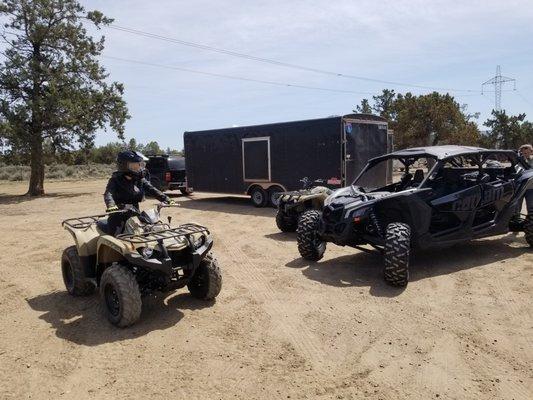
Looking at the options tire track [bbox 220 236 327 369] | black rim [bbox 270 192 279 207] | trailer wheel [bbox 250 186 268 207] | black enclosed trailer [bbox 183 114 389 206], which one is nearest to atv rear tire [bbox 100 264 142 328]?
tire track [bbox 220 236 327 369]

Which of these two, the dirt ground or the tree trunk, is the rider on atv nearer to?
the dirt ground

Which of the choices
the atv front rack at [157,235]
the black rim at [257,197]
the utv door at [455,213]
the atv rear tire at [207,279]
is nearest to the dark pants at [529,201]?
the utv door at [455,213]

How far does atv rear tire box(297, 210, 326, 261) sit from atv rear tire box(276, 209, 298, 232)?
8.62ft

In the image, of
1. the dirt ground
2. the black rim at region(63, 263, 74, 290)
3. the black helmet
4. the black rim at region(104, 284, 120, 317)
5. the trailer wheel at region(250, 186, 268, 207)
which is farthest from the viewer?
→ the trailer wheel at region(250, 186, 268, 207)

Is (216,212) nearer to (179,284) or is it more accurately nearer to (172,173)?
(172,173)

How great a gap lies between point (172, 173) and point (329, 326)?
1639cm

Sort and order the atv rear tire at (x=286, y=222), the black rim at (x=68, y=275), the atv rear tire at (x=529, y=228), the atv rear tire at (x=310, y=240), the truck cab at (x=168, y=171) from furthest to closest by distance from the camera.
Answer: the truck cab at (x=168, y=171) → the atv rear tire at (x=286, y=222) → the atv rear tire at (x=529, y=228) → the atv rear tire at (x=310, y=240) → the black rim at (x=68, y=275)

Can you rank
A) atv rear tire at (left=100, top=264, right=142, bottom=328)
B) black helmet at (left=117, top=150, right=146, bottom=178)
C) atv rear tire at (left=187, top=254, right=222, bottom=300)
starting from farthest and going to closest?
black helmet at (left=117, top=150, right=146, bottom=178)
atv rear tire at (left=187, top=254, right=222, bottom=300)
atv rear tire at (left=100, top=264, right=142, bottom=328)

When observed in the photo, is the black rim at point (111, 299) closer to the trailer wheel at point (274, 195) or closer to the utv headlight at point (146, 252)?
Answer: the utv headlight at point (146, 252)

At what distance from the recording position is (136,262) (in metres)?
4.81

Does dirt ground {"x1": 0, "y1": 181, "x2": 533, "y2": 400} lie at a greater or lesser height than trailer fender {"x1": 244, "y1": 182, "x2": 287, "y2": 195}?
lesser

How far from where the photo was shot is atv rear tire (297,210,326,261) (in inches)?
293

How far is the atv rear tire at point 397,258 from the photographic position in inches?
234

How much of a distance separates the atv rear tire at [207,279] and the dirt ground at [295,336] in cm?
16
